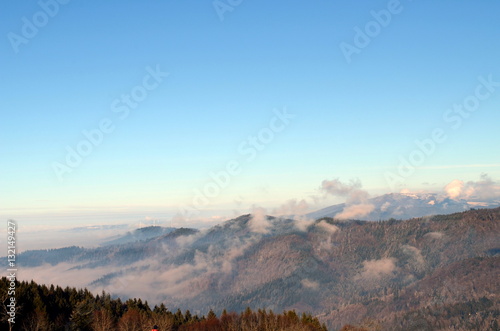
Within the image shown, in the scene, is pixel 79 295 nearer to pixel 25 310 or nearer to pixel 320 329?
pixel 25 310

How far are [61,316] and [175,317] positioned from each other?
125 ft

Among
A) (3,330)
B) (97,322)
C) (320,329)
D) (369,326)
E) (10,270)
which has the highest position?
(10,270)

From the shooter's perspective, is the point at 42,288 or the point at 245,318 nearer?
the point at 42,288

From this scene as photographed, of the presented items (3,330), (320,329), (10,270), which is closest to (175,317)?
(320,329)

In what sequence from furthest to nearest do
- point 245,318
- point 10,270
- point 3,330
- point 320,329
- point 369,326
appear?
point 369,326 < point 245,318 < point 320,329 < point 3,330 < point 10,270

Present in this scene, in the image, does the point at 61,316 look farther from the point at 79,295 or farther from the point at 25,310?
the point at 79,295

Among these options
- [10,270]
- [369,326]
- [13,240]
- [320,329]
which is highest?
[13,240]

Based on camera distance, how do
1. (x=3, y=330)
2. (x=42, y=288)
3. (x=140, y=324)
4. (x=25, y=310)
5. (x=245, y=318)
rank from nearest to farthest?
(x=3, y=330)
(x=25, y=310)
(x=140, y=324)
(x=42, y=288)
(x=245, y=318)

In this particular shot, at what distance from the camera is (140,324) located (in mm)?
111938

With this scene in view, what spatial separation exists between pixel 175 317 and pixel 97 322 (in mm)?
37519

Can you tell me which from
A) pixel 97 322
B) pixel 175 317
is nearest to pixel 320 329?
pixel 175 317

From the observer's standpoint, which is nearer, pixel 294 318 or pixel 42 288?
pixel 42 288

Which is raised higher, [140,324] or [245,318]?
[140,324]

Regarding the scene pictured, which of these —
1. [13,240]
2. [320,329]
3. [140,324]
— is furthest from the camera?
[320,329]
